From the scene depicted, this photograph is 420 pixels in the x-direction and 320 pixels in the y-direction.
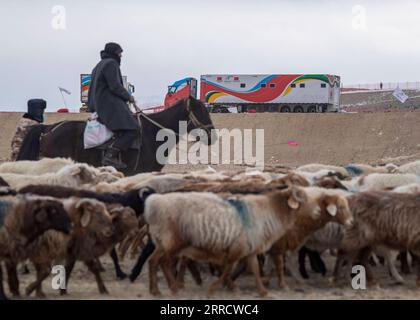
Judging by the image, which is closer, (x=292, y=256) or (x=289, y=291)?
(x=289, y=291)

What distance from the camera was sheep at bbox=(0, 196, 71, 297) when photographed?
33.1 feet

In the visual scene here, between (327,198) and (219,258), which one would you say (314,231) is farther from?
(219,258)

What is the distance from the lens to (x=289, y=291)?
1102 centimetres

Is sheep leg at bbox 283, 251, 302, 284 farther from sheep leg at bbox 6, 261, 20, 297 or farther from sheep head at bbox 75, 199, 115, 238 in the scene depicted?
sheep leg at bbox 6, 261, 20, 297

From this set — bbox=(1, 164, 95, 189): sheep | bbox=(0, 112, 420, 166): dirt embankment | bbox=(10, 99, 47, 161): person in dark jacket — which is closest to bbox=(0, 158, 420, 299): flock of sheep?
bbox=(1, 164, 95, 189): sheep

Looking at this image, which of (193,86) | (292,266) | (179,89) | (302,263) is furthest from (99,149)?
(193,86)

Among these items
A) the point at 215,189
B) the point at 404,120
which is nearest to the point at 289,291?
the point at 215,189

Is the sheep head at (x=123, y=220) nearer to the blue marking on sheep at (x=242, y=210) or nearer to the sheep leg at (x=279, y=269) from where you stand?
the blue marking on sheep at (x=242, y=210)

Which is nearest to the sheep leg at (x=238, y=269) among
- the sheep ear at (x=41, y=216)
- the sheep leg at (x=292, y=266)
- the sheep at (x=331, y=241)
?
the sheep leg at (x=292, y=266)

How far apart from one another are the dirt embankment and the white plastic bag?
25.5m

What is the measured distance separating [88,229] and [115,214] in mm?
456

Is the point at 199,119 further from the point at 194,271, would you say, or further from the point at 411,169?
the point at 194,271

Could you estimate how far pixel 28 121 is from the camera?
2002cm

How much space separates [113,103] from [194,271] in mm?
6626
